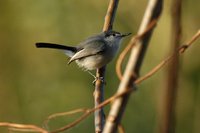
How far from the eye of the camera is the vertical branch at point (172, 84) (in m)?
0.36

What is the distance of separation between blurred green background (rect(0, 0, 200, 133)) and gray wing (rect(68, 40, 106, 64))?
1.82 ft

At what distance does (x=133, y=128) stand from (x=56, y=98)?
75 centimetres

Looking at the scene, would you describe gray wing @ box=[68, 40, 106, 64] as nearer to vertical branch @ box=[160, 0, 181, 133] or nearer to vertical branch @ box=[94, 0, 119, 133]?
→ vertical branch @ box=[94, 0, 119, 133]

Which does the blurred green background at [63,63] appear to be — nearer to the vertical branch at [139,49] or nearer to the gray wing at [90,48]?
the gray wing at [90,48]

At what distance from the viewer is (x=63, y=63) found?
408cm

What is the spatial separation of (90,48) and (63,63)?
47.1 inches

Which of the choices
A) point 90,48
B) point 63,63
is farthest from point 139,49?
point 63,63

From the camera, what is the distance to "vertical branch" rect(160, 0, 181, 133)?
360mm

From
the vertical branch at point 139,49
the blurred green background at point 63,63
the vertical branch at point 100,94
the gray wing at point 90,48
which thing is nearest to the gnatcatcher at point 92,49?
the gray wing at point 90,48

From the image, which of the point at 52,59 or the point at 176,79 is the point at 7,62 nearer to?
the point at 52,59

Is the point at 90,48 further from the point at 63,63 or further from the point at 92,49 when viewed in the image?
the point at 63,63

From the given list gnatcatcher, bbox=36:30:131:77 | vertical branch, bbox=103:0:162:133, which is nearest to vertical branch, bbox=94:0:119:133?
vertical branch, bbox=103:0:162:133

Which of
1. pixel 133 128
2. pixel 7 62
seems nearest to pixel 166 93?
pixel 133 128

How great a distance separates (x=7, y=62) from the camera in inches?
163
